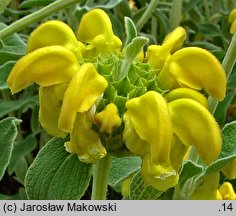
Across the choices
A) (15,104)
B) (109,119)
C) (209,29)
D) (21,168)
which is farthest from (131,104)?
(209,29)

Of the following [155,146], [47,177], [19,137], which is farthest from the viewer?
[19,137]

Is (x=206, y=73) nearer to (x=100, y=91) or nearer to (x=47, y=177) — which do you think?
(x=100, y=91)

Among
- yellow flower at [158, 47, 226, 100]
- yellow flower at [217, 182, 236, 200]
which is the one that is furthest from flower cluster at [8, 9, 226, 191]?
yellow flower at [217, 182, 236, 200]

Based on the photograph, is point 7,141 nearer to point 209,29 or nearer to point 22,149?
point 22,149

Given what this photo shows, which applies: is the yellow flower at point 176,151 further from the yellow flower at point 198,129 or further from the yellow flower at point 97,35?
the yellow flower at point 97,35

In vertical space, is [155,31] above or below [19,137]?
above

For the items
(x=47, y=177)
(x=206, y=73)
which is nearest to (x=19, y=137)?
(x=47, y=177)

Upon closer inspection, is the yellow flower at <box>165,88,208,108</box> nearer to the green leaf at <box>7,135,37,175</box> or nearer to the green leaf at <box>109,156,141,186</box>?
the green leaf at <box>109,156,141,186</box>
